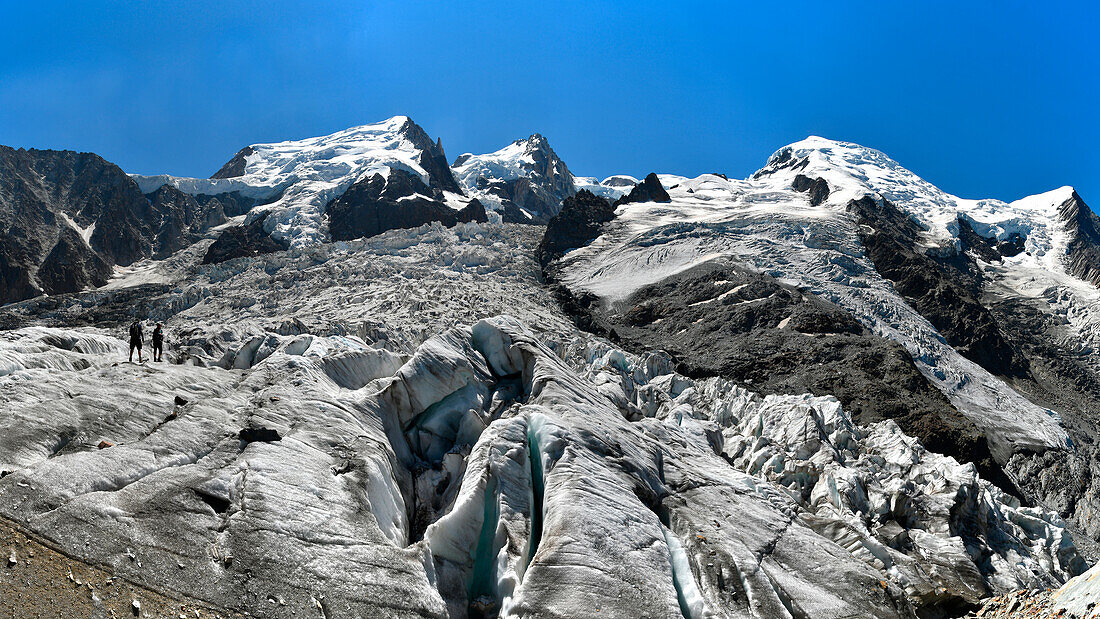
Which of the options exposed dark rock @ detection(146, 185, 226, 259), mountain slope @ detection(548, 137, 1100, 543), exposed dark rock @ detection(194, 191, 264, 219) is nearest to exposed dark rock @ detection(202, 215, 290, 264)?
exposed dark rock @ detection(146, 185, 226, 259)

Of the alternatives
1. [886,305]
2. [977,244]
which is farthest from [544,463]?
[977,244]

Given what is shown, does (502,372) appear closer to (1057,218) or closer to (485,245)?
(485,245)

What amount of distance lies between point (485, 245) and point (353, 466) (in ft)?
218

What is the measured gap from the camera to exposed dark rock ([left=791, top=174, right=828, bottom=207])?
108738mm

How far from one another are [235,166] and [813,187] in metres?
127

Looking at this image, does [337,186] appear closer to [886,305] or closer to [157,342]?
[886,305]

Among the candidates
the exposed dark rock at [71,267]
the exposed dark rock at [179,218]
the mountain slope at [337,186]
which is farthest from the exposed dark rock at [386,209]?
the exposed dark rock at [71,267]

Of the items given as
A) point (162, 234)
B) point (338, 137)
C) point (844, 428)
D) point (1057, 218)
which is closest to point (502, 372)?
point (844, 428)

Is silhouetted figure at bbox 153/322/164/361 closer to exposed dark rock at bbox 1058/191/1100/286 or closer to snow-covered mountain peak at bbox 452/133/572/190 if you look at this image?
exposed dark rock at bbox 1058/191/1100/286

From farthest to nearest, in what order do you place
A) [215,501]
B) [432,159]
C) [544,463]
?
1. [432,159]
2. [544,463]
3. [215,501]

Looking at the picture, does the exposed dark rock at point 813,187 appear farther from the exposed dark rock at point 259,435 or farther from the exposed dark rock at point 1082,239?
the exposed dark rock at point 259,435

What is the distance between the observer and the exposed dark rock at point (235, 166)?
502ft

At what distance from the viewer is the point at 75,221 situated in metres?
123

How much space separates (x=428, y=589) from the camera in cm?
1010
